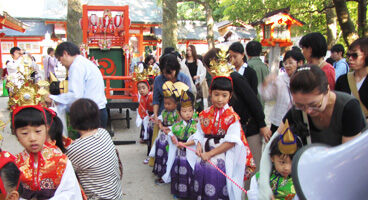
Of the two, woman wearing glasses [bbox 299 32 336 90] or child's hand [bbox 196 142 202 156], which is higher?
woman wearing glasses [bbox 299 32 336 90]

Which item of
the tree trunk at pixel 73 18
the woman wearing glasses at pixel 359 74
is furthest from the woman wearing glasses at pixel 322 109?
the tree trunk at pixel 73 18

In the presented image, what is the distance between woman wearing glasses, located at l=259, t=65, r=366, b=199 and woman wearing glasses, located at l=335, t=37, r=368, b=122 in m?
1.06

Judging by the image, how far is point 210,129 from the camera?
3047mm

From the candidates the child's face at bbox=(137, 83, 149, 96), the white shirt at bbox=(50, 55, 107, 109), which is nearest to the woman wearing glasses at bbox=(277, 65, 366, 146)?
the white shirt at bbox=(50, 55, 107, 109)

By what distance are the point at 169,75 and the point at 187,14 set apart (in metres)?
29.9

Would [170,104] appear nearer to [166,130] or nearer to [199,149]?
[166,130]

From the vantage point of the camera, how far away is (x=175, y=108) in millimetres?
4098

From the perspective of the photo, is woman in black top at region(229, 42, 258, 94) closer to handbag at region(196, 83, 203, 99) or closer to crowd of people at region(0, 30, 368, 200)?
crowd of people at region(0, 30, 368, 200)

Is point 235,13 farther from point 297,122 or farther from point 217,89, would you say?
point 297,122

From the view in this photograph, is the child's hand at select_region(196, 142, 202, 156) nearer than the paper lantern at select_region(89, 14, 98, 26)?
Yes

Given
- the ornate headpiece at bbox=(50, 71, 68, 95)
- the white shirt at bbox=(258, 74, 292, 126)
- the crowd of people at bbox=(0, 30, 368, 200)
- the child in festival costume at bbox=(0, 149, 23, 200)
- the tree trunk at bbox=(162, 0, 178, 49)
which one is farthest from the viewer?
the tree trunk at bbox=(162, 0, 178, 49)

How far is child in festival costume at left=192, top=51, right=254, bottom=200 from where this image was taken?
9.65ft

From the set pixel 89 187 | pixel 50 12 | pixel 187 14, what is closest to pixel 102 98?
pixel 89 187

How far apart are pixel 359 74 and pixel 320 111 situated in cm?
138
